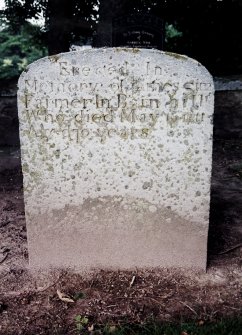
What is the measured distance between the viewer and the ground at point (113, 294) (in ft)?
7.95

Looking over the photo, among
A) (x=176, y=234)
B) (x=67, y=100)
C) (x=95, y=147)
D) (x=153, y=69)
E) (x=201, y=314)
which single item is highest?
(x=153, y=69)

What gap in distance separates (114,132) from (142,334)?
4.15 ft

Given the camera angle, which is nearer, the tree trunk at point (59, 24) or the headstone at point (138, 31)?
the headstone at point (138, 31)

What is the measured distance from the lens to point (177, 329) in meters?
2.29

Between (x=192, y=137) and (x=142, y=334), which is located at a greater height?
(x=192, y=137)

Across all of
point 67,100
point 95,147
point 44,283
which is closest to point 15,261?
point 44,283

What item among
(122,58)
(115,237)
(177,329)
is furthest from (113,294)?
(122,58)

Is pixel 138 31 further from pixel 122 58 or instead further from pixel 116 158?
pixel 116 158

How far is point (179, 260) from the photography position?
2908mm

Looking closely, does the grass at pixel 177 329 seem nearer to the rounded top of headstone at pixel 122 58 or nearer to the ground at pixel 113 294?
the ground at pixel 113 294

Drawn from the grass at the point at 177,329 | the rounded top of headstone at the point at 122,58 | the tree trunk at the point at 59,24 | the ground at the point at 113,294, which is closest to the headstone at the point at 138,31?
the tree trunk at the point at 59,24

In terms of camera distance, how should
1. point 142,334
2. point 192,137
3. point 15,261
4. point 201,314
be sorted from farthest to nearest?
point 15,261
point 192,137
point 201,314
point 142,334

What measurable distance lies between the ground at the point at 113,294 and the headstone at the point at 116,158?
128mm

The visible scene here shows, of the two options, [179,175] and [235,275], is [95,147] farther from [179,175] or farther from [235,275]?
[235,275]
